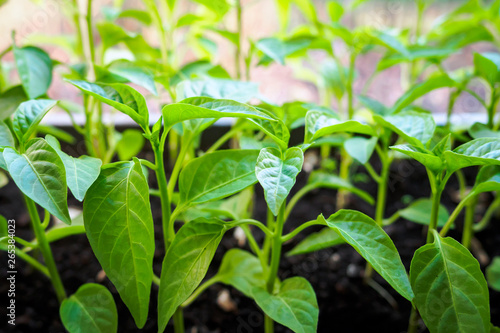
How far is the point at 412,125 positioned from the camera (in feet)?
1.93

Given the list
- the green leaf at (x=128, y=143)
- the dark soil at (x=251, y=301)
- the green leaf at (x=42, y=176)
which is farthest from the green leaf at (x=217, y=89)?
Result: the dark soil at (x=251, y=301)

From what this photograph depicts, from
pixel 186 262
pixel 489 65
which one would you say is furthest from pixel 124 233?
pixel 489 65

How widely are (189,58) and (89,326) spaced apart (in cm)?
142

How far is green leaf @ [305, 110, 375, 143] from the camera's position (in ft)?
1.66

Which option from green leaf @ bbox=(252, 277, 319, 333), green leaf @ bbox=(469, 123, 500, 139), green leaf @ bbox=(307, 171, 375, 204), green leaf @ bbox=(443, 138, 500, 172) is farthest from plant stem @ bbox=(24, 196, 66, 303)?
green leaf @ bbox=(469, 123, 500, 139)

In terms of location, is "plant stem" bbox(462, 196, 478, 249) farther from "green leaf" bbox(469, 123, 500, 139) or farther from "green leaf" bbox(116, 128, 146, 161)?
"green leaf" bbox(116, 128, 146, 161)

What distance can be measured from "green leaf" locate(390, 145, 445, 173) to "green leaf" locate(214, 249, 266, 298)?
302 millimetres

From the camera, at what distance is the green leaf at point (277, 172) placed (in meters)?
0.42

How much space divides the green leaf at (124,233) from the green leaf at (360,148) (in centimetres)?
35

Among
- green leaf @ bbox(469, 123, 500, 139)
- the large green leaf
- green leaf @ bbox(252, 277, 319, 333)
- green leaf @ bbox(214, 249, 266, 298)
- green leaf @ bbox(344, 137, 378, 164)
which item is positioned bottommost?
green leaf @ bbox(214, 249, 266, 298)

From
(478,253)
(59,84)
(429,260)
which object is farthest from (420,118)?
(59,84)

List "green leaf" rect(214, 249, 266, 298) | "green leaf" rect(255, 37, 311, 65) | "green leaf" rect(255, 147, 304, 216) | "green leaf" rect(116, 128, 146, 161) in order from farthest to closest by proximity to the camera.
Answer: "green leaf" rect(116, 128, 146, 161) → "green leaf" rect(255, 37, 311, 65) → "green leaf" rect(214, 249, 266, 298) → "green leaf" rect(255, 147, 304, 216)

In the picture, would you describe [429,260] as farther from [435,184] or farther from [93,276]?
[93,276]

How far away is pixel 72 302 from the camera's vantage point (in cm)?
59
